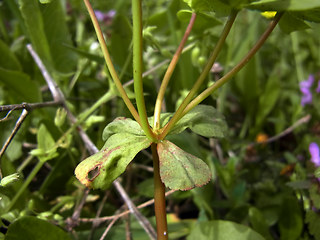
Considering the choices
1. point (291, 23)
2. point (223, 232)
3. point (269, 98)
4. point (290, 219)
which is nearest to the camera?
point (291, 23)

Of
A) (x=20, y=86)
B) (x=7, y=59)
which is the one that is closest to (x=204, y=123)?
(x=20, y=86)

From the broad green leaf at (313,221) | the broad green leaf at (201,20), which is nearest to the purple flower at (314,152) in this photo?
the broad green leaf at (313,221)

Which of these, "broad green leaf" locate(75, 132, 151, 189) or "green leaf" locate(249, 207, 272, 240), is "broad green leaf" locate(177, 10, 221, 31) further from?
"green leaf" locate(249, 207, 272, 240)

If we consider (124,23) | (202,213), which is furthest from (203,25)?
(202,213)

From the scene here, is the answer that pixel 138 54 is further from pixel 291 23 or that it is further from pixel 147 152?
pixel 147 152

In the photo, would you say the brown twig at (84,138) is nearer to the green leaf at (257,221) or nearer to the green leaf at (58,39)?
the green leaf at (58,39)

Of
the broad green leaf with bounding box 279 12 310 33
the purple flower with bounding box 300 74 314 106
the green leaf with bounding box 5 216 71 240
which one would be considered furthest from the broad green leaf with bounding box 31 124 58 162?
the purple flower with bounding box 300 74 314 106
